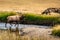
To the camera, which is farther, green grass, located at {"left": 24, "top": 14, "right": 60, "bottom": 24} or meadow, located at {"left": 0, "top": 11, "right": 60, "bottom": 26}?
green grass, located at {"left": 24, "top": 14, "right": 60, "bottom": 24}

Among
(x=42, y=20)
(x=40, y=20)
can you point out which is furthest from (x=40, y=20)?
(x=42, y=20)

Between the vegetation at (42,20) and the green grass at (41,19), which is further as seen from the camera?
the green grass at (41,19)

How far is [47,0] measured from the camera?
102 ft

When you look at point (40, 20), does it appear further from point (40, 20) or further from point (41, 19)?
point (41, 19)

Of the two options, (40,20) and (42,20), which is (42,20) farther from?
(40,20)

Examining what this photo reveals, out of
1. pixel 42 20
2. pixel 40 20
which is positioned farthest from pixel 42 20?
pixel 40 20

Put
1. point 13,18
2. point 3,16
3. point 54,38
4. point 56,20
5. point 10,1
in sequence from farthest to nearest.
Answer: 1. point 10,1
2. point 3,16
3. point 56,20
4. point 13,18
5. point 54,38

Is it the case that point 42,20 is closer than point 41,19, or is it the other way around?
point 42,20

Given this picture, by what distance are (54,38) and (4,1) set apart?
69.3ft

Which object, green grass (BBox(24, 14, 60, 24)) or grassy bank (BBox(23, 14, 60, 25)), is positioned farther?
green grass (BBox(24, 14, 60, 24))

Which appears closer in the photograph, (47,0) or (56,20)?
(56,20)

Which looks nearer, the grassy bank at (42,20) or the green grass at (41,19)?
the grassy bank at (42,20)

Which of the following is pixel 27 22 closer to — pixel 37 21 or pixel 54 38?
pixel 37 21

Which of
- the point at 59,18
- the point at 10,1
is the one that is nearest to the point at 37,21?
the point at 59,18
